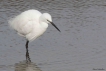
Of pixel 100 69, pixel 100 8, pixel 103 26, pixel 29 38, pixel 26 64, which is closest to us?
pixel 100 69

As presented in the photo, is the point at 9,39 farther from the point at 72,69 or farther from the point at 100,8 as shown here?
the point at 100,8

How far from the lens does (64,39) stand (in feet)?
31.4

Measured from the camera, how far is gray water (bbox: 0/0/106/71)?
26.7 ft

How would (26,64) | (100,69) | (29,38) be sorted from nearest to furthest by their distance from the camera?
(100,69), (26,64), (29,38)

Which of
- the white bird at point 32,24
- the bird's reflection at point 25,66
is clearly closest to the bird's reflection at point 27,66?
the bird's reflection at point 25,66

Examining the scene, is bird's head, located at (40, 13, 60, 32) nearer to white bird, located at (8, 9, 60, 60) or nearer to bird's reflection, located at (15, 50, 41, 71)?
white bird, located at (8, 9, 60, 60)

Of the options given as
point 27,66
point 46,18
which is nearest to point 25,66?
point 27,66

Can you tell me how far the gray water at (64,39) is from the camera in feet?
26.7

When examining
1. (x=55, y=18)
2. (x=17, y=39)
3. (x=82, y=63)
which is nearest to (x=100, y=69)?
(x=82, y=63)

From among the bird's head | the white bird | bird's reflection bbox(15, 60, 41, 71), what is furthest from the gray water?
the bird's head

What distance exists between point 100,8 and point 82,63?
438 cm

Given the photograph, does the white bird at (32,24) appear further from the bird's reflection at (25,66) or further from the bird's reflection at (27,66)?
the bird's reflection at (25,66)

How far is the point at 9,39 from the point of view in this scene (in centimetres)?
955

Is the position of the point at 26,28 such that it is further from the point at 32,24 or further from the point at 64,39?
the point at 64,39
